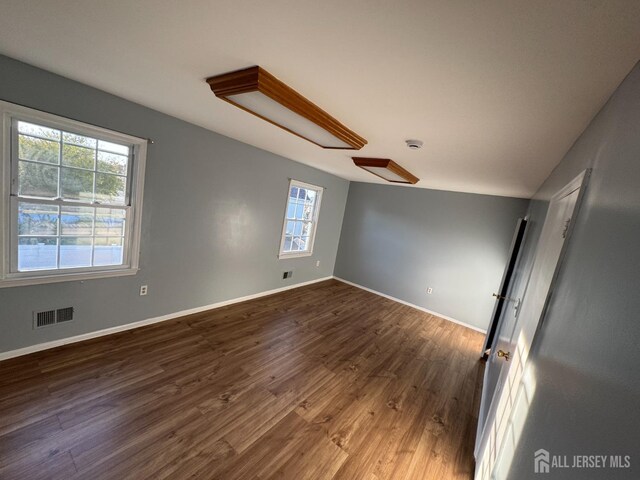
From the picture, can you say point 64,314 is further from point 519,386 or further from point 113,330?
point 519,386

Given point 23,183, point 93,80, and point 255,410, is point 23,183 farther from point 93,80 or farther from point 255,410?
point 255,410

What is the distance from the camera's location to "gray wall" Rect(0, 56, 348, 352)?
2086mm

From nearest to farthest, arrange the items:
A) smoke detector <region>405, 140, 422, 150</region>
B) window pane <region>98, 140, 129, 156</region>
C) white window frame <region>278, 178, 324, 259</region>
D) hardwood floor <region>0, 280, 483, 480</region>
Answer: hardwood floor <region>0, 280, 483, 480</region>
smoke detector <region>405, 140, 422, 150</region>
window pane <region>98, 140, 129, 156</region>
white window frame <region>278, 178, 324, 259</region>

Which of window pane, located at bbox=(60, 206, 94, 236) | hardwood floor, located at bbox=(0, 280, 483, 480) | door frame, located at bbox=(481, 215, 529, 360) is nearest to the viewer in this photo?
hardwood floor, located at bbox=(0, 280, 483, 480)

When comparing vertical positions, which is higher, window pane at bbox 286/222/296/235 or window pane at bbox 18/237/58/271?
window pane at bbox 286/222/296/235

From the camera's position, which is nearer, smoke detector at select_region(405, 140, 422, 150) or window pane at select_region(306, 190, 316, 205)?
smoke detector at select_region(405, 140, 422, 150)

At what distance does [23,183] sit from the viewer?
6.59 feet

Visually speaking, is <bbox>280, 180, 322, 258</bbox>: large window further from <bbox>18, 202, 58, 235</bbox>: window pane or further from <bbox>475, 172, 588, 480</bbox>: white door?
<bbox>475, 172, 588, 480</bbox>: white door

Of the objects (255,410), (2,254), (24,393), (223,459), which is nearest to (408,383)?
(255,410)

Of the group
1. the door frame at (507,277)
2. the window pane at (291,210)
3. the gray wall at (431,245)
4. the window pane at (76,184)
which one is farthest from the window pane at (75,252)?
the gray wall at (431,245)

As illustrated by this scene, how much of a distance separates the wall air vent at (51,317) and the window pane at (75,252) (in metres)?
0.40

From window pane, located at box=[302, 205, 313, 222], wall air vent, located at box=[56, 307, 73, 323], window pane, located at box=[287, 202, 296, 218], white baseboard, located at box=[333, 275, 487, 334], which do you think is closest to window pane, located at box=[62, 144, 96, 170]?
wall air vent, located at box=[56, 307, 73, 323]

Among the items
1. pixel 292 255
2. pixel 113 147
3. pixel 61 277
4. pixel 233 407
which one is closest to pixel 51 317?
pixel 61 277

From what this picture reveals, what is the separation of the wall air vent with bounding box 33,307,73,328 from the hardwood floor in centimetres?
25
